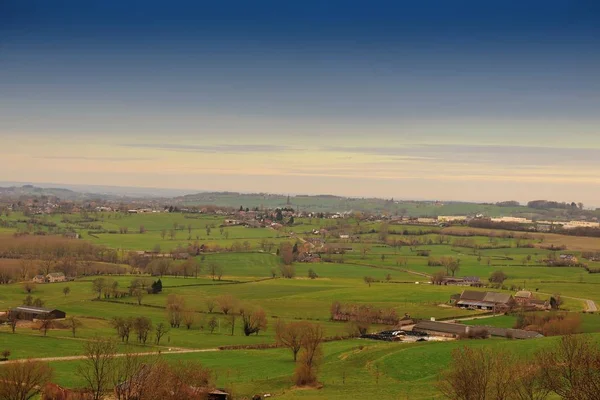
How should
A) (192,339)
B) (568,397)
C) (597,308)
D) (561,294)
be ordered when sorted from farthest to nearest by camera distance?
(561,294)
(597,308)
(192,339)
(568,397)

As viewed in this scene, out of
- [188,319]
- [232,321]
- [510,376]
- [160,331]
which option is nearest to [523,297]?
[232,321]

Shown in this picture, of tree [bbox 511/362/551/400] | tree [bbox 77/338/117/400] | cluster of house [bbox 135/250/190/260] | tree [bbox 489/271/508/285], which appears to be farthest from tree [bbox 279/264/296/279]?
tree [bbox 511/362/551/400]

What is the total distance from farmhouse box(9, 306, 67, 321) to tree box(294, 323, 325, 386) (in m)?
26.3

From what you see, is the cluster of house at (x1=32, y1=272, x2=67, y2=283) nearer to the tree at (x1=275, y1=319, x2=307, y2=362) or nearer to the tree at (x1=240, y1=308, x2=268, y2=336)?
the tree at (x1=240, y1=308, x2=268, y2=336)

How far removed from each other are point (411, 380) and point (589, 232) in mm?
112291

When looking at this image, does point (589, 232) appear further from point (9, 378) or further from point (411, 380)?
point (9, 378)

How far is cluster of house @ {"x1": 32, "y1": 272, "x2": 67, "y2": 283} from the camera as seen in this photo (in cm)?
8621

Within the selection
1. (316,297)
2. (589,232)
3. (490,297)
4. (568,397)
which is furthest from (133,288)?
(589,232)

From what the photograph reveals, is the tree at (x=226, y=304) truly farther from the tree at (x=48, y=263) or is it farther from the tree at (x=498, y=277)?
the tree at (x=498, y=277)

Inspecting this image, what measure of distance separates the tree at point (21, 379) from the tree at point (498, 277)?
209ft

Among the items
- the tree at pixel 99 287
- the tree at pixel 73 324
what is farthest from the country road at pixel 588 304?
the tree at pixel 99 287

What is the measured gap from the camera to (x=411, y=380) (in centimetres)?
3775

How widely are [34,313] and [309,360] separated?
3063 cm

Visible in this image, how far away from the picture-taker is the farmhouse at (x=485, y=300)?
69438 millimetres
